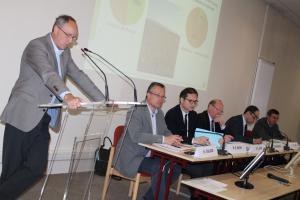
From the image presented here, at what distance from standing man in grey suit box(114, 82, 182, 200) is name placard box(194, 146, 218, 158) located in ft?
1.00

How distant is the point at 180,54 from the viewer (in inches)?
205

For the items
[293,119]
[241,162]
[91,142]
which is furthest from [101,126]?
[293,119]

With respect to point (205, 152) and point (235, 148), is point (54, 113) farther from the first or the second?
point (235, 148)

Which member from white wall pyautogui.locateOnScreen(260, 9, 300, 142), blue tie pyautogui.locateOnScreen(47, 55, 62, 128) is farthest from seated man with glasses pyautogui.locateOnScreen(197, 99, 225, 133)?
white wall pyautogui.locateOnScreen(260, 9, 300, 142)

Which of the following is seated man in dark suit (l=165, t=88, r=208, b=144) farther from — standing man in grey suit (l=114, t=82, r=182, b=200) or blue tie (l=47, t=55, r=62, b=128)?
blue tie (l=47, t=55, r=62, b=128)

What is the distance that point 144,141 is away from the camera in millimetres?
3256

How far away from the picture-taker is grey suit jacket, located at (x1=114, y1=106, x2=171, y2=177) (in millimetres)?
3234

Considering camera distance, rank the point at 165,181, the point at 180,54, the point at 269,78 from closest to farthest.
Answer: the point at 165,181
the point at 180,54
the point at 269,78

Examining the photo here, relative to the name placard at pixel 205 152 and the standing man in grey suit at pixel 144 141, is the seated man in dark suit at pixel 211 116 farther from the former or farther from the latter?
the name placard at pixel 205 152

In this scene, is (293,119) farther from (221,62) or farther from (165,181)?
(165,181)

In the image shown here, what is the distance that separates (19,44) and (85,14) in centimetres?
85

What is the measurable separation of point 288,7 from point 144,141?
5.84 meters

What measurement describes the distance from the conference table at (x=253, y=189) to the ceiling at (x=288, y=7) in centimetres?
475

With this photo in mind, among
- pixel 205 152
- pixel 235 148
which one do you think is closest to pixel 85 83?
pixel 205 152
